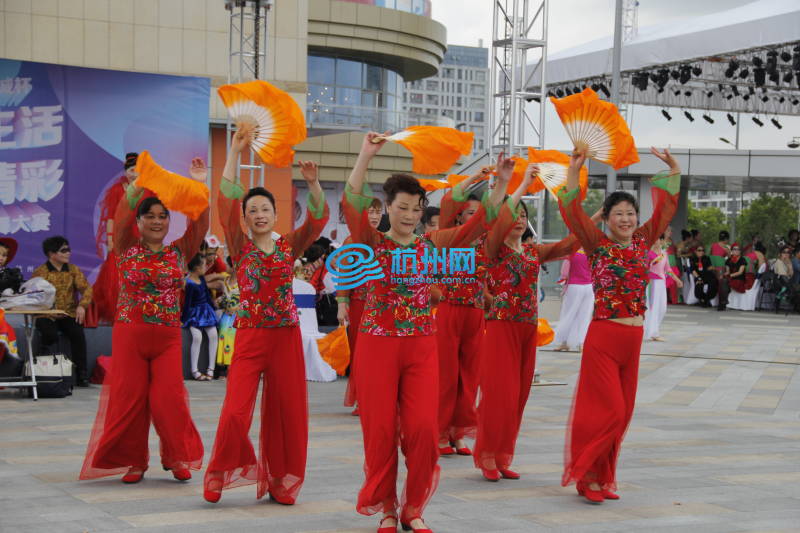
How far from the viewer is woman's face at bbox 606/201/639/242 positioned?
5.57 metres

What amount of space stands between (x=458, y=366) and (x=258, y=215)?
7.07 ft

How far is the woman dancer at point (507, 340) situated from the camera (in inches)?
238

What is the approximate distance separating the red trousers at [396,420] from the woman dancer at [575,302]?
860cm

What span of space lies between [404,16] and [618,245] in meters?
28.4

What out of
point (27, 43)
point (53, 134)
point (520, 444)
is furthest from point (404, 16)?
point (520, 444)

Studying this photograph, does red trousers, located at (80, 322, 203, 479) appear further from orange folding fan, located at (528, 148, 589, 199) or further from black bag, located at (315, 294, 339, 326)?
black bag, located at (315, 294, 339, 326)

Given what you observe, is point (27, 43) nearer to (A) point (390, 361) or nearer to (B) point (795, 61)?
(B) point (795, 61)

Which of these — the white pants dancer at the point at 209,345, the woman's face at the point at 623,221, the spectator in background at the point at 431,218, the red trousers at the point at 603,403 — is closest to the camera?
the red trousers at the point at 603,403

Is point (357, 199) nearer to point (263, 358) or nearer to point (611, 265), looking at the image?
point (263, 358)

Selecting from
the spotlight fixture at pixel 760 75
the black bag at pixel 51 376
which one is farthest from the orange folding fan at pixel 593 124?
the spotlight fixture at pixel 760 75

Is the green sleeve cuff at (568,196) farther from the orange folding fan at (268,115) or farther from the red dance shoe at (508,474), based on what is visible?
the red dance shoe at (508,474)

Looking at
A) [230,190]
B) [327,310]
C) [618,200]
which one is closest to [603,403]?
[618,200]

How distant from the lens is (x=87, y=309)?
9703mm

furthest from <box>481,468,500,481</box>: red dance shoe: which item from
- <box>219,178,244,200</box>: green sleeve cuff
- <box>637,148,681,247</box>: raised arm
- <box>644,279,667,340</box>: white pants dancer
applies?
<box>644,279,667,340</box>: white pants dancer
